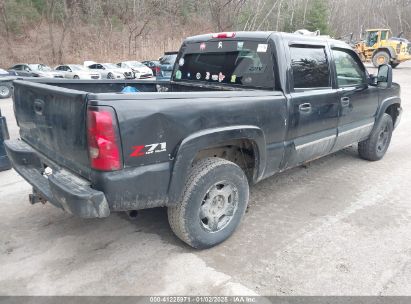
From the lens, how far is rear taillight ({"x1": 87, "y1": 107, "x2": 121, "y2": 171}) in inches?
93.4

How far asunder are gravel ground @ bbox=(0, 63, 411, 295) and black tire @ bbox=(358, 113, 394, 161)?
111 cm

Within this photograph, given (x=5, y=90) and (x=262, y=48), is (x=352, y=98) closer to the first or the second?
(x=262, y=48)

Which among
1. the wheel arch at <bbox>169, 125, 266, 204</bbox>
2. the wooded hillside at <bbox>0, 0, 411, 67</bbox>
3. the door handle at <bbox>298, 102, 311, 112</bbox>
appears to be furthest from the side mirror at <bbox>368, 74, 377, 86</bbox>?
the wooded hillside at <bbox>0, 0, 411, 67</bbox>

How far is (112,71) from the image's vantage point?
2356cm

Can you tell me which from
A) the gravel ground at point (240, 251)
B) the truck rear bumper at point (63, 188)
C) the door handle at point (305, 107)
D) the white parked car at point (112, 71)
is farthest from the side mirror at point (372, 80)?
the white parked car at point (112, 71)

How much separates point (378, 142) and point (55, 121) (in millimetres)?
4880

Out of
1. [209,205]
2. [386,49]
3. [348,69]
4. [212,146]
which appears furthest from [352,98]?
[386,49]

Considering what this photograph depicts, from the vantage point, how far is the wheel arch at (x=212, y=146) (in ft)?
9.05

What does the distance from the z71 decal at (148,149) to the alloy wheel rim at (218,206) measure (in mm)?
677

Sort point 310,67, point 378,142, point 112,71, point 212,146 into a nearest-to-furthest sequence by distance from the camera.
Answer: point 212,146 < point 310,67 < point 378,142 < point 112,71

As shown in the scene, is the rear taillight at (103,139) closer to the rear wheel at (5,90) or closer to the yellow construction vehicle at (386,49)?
the rear wheel at (5,90)

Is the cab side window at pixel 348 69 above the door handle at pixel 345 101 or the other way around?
above

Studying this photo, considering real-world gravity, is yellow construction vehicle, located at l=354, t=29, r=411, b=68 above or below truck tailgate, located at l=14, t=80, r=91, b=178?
above

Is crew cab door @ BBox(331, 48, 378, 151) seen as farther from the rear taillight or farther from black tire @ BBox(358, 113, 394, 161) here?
the rear taillight
